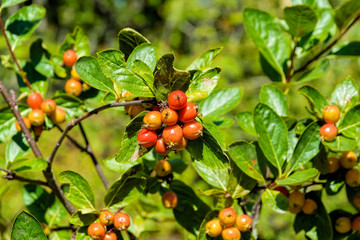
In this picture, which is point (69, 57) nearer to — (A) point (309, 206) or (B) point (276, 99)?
(B) point (276, 99)

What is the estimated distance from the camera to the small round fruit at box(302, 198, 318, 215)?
121cm

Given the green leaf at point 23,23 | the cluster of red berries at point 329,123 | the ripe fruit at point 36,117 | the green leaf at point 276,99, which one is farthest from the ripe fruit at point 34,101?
the cluster of red berries at point 329,123

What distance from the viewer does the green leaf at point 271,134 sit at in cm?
112

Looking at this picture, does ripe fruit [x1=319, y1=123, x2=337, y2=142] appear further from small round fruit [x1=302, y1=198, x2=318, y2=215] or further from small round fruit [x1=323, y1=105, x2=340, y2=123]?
small round fruit [x1=302, y1=198, x2=318, y2=215]

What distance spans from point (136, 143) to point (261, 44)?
819 millimetres

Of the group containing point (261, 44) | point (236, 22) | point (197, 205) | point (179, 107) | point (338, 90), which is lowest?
point (236, 22)

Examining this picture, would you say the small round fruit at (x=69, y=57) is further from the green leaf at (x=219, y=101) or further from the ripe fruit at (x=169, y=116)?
the ripe fruit at (x=169, y=116)

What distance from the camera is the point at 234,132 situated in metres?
4.96

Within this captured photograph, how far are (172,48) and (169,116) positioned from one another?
6.29 m

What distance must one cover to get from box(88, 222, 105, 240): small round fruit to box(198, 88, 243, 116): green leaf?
522 mm

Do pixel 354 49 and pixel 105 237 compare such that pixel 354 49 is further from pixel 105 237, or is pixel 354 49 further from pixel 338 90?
pixel 105 237

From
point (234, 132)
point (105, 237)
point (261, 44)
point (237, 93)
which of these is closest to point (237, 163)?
point (237, 93)

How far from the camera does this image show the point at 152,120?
832 mm

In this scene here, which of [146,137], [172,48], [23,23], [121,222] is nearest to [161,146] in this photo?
[146,137]
